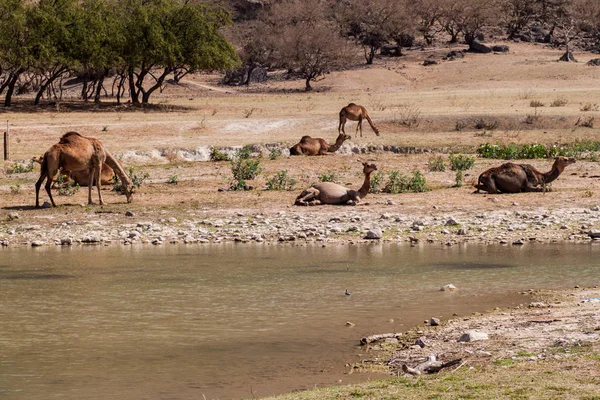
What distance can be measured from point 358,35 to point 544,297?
2851 inches

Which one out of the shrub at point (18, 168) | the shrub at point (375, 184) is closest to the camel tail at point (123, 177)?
the shrub at point (18, 168)

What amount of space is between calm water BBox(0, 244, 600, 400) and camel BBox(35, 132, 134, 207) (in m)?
3.39

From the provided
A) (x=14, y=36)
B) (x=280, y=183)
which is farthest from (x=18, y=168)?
(x=14, y=36)

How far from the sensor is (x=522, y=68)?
62.9 metres

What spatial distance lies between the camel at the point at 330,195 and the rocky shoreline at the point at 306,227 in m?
0.33

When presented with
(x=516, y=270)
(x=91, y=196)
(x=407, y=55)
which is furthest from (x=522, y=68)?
(x=516, y=270)

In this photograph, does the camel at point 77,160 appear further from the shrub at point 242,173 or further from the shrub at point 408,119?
the shrub at point 408,119

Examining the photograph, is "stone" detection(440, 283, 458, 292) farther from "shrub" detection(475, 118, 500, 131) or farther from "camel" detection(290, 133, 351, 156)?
"shrub" detection(475, 118, 500, 131)

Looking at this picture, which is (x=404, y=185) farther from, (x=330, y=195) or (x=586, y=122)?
(x=586, y=122)

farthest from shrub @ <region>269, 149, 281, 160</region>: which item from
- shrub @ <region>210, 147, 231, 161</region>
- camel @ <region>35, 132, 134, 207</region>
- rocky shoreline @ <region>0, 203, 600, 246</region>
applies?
rocky shoreline @ <region>0, 203, 600, 246</region>

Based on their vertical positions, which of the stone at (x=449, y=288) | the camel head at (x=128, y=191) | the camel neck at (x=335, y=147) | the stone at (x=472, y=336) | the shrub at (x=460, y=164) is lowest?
the stone at (x=449, y=288)

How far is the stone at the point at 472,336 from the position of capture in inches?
347

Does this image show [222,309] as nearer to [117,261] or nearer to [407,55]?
[117,261]

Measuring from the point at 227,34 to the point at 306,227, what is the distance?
72.4m
